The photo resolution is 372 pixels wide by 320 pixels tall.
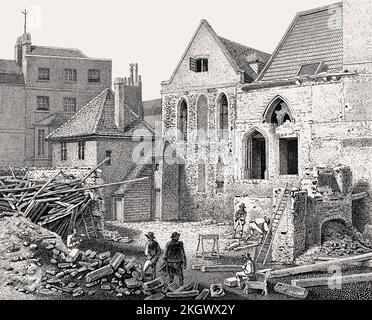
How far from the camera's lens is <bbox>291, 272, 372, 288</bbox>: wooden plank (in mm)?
13867

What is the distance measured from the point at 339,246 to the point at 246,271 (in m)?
3.56

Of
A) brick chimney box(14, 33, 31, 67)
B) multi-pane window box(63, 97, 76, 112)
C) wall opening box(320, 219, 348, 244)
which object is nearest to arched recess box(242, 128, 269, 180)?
wall opening box(320, 219, 348, 244)

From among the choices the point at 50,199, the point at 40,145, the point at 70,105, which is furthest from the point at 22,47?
the point at 50,199

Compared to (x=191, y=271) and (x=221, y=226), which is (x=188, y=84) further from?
(x=191, y=271)

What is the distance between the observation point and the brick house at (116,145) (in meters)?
16.7

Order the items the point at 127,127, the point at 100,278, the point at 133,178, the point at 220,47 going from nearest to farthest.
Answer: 1. the point at 100,278
2. the point at 133,178
3. the point at 127,127
4. the point at 220,47

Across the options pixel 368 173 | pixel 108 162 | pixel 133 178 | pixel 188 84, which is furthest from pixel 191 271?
pixel 188 84

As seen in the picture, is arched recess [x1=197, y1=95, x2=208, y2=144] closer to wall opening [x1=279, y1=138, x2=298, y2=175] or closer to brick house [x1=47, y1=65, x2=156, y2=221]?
brick house [x1=47, y1=65, x2=156, y2=221]

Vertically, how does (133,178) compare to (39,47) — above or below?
below

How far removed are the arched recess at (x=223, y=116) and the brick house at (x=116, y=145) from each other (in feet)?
12.5

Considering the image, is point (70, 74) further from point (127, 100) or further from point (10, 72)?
point (127, 100)

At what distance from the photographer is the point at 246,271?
13977 mm

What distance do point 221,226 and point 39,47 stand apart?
760 centimetres

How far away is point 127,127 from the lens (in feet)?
58.6
